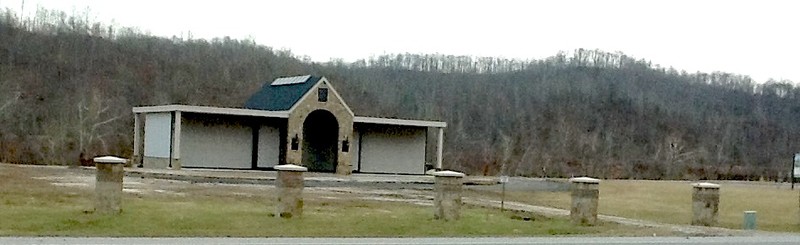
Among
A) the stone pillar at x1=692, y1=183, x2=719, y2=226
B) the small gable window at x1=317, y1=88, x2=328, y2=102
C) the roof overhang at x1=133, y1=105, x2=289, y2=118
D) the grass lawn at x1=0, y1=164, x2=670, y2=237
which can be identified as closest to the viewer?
the grass lawn at x1=0, y1=164, x2=670, y2=237

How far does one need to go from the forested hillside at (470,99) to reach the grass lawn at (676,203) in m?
23.4

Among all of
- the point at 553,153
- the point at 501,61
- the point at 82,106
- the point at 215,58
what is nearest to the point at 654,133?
the point at 553,153


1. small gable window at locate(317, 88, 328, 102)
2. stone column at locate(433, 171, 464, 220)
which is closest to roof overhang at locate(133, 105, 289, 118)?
small gable window at locate(317, 88, 328, 102)

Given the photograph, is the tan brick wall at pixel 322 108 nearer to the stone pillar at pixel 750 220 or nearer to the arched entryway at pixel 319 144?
the arched entryway at pixel 319 144

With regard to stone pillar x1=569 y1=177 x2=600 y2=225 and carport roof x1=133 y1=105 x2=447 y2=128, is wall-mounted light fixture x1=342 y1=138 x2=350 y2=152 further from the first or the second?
stone pillar x1=569 y1=177 x2=600 y2=225

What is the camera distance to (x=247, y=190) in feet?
98.3

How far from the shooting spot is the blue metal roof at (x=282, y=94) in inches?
1737

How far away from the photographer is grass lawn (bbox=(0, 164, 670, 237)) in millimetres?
16859

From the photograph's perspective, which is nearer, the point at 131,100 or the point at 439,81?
the point at 131,100

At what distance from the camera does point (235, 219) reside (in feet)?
61.0

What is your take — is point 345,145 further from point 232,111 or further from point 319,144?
point 232,111

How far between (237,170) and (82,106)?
29.8 metres

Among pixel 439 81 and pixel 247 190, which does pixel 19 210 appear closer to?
pixel 247 190

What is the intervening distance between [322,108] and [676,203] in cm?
1664
